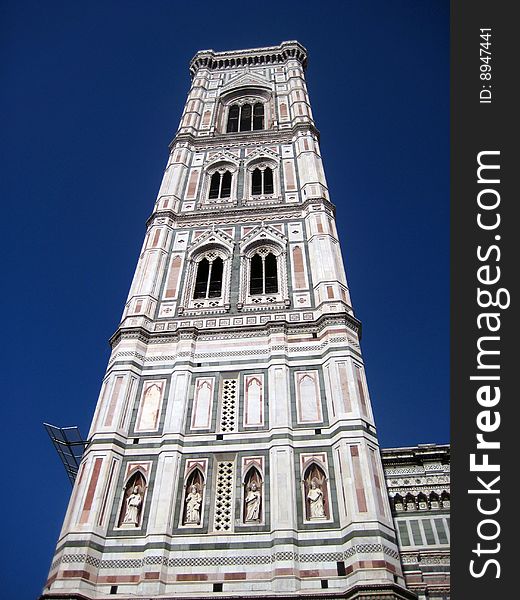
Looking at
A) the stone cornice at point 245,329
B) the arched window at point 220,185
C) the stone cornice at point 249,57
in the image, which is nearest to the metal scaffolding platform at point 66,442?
the stone cornice at point 245,329

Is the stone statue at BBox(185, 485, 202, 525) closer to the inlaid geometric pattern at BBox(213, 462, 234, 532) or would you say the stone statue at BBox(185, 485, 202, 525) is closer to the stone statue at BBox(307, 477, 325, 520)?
the inlaid geometric pattern at BBox(213, 462, 234, 532)

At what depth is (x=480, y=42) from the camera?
800 centimetres

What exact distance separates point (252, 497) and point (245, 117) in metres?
17.6

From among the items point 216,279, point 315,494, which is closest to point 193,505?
point 315,494

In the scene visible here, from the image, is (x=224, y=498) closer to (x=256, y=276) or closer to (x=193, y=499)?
(x=193, y=499)

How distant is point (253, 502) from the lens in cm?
1013

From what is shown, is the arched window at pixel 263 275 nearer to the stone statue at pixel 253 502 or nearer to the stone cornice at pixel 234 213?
the stone cornice at pixel 234 213

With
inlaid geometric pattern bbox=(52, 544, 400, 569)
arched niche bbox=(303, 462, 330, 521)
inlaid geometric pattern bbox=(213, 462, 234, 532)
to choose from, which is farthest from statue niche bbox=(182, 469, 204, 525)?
arched niche bbox=(303, 462, 330, 521)

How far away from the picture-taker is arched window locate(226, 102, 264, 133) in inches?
940

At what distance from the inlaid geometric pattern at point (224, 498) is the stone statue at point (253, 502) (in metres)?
0.27

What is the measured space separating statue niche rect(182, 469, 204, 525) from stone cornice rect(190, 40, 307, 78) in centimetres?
2258

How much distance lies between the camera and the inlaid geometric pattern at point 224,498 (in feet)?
32.3

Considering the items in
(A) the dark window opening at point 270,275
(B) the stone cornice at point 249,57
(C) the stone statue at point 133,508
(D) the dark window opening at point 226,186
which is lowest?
(C) the stone statue at point 133,508

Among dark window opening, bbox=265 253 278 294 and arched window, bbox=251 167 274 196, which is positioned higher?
arched window, bbox=251 167 274 196
